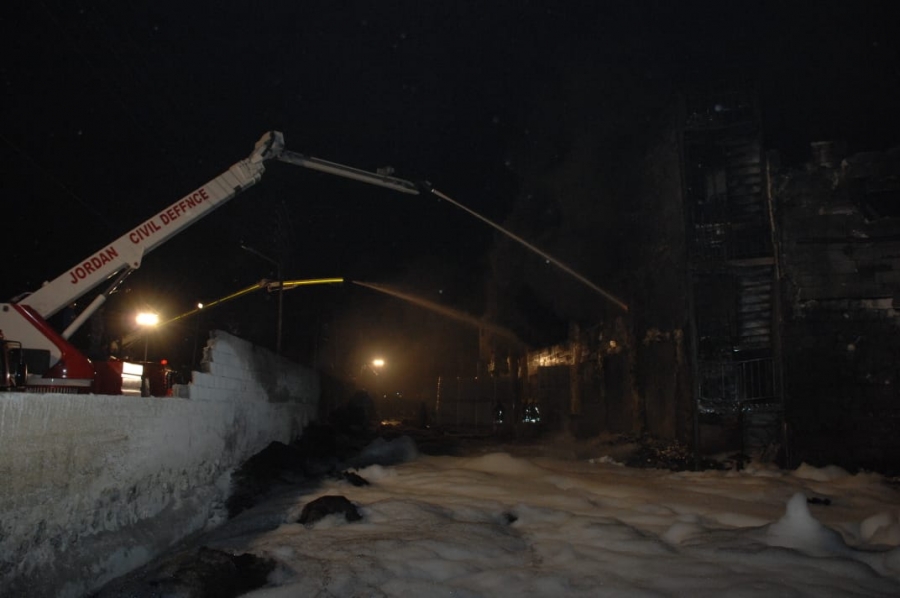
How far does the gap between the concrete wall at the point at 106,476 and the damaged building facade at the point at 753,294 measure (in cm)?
866

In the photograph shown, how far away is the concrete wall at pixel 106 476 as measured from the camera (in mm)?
3922

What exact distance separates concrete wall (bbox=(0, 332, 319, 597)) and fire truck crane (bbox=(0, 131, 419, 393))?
1.60 meters

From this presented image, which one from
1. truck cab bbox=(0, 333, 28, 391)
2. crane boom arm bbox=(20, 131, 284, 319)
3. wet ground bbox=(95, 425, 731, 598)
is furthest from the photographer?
crane boom arm bbox=(20, 131, 284, 319)

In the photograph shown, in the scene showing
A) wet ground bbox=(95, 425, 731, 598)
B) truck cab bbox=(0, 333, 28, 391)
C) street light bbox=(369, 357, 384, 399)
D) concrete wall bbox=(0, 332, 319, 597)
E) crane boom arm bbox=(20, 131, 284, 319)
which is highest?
crane boom arm bbox=(20, 131, 284, 319)

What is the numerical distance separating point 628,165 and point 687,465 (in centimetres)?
703

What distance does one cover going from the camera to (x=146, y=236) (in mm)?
9336

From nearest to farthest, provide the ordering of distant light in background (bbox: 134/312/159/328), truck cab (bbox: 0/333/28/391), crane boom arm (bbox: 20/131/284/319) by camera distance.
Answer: truck cab (bbox: 0/333/28/391) < crane boom arm (bbox: 20/131/284/319) < distant light in background (bbox: 134/312/159/328)

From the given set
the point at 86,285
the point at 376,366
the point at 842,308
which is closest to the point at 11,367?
the point at 86,285

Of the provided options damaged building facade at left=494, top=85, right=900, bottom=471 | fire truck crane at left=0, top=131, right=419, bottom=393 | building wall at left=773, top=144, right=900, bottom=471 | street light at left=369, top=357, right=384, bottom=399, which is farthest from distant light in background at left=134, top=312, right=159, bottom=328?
street light at left=369, top=357, right=384, bottom=399

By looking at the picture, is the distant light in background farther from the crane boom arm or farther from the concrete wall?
the concrete wall

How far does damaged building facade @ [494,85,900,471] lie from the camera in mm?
10344

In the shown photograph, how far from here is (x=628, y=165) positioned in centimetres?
1419

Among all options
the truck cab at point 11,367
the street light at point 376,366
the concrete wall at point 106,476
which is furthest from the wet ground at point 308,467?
the street light at point 376,366

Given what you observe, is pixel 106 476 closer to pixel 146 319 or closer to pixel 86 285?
pixel 86 285
